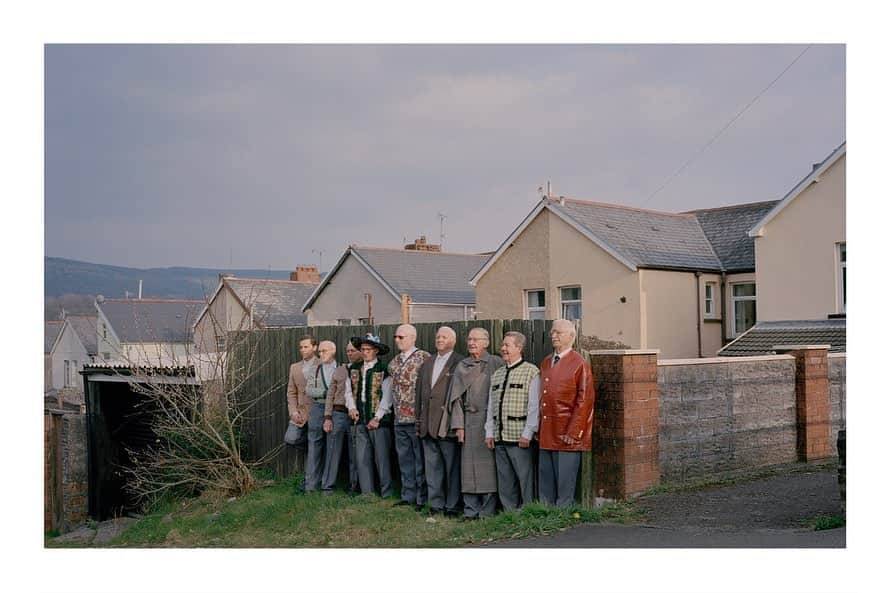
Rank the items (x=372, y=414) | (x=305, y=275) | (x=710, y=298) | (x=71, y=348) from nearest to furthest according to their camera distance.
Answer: (x=372, y=414) < (x=710, y=298) < (x=305, y=275) < (x=71, y=348)

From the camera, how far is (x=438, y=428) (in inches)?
378

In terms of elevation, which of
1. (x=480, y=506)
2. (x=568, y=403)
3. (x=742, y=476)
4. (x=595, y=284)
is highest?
(x=595, y=284)

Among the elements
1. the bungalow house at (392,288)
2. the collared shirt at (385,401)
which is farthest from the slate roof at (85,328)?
the collared shirt at (385,401)

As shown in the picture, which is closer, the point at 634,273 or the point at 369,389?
the point at 369,389

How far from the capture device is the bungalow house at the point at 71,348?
2388 inches

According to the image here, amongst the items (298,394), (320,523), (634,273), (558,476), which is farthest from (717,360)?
(634,273)

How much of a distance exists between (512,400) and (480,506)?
123 cm

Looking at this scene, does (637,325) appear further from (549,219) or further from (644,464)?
(644,464)

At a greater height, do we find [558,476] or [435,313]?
[435,313]

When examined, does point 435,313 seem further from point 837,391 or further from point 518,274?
point 837,391

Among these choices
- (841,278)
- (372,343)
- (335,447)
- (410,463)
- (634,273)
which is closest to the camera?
(410,463)

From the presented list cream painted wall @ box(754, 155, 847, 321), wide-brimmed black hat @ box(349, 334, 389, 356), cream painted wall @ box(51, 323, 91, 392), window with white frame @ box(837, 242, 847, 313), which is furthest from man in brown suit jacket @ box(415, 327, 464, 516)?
cream painted wall @ box(51, 323, 91, 392)

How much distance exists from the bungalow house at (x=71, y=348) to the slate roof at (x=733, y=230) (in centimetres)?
4340

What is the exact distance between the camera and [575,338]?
934cm
